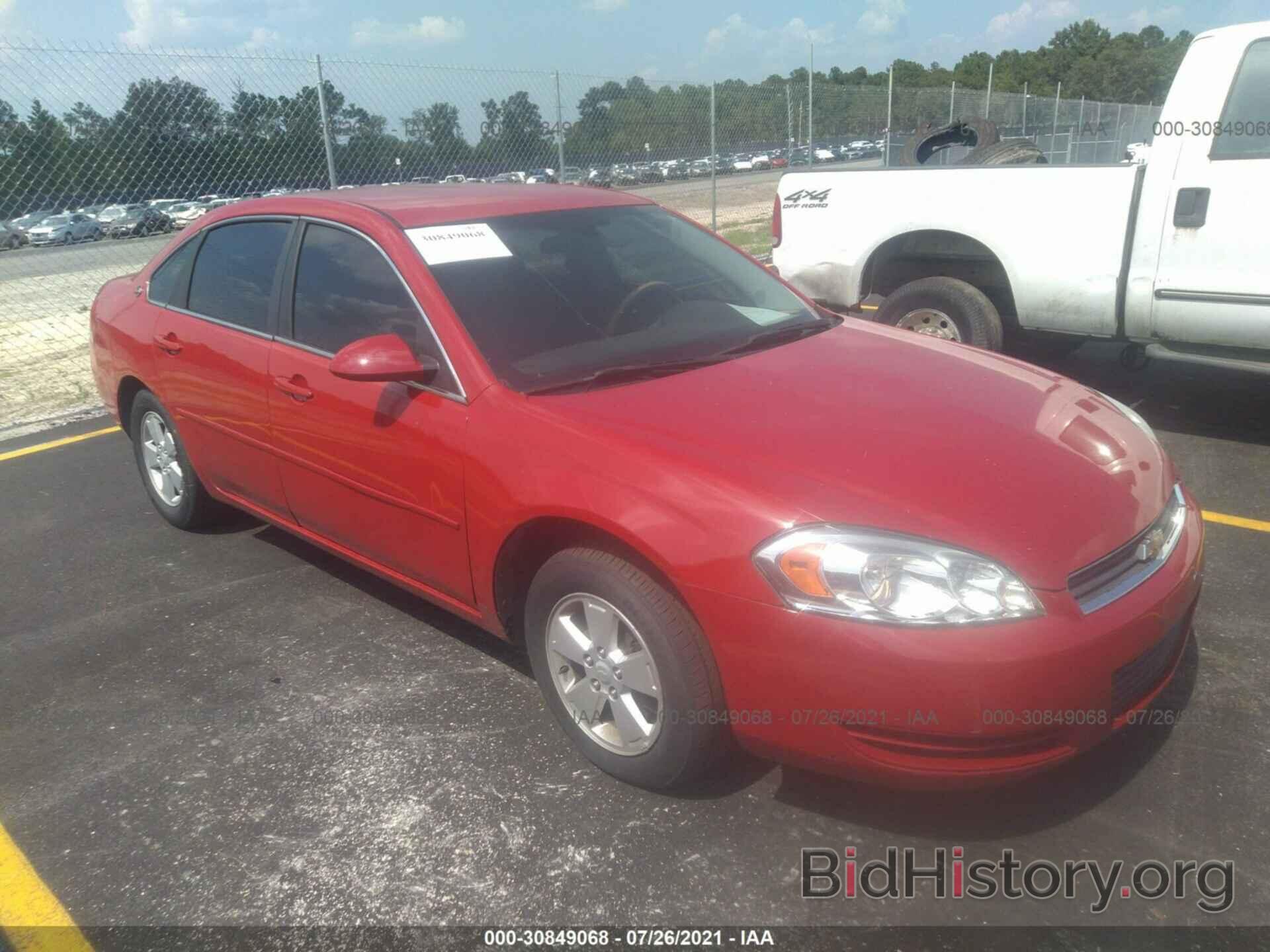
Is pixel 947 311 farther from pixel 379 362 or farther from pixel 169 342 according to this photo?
pixel 169 342

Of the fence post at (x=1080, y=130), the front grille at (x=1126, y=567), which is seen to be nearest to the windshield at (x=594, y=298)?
the front grille at (x=1126, y=567)

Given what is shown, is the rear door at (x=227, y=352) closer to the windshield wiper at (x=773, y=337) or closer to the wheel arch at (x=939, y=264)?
the windshield wiper at (x=773, y=337)

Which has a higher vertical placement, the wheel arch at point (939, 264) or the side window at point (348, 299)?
the side window at point (348, 299)

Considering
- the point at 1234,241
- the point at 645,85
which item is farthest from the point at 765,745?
the point at 645,85

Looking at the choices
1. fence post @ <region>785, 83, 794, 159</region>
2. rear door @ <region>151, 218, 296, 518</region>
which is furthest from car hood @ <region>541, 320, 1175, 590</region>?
fence post @ <region>785, 83, 794, 159</region>

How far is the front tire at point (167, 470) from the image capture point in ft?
14.8

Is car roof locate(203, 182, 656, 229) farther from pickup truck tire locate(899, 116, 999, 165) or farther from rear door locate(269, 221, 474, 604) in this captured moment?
pickup truck tire locate(899, 116, 999, 165)

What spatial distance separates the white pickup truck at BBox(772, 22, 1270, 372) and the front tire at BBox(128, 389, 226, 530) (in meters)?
4.06

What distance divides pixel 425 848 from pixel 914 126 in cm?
2169

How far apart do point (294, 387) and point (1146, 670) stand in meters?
2.80

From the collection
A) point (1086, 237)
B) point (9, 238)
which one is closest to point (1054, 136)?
point (1086, 237)

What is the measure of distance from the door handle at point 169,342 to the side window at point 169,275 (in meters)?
0.19

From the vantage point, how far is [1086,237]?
552 centimetres

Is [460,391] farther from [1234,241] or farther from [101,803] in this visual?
[1234,241]
